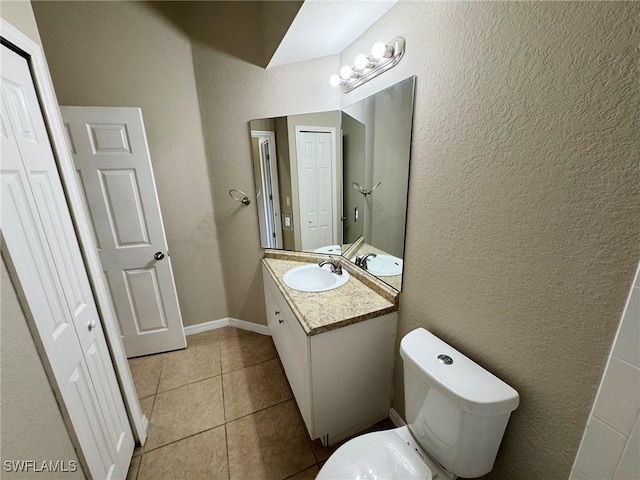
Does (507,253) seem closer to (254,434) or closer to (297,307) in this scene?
(297,307)

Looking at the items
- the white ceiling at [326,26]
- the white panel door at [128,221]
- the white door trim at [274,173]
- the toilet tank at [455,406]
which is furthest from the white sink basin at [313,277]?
the white ceiling at [326,26]

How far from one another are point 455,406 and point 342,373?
583 millimetres

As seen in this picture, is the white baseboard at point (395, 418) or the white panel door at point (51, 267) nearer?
the white panel door at point (51, 267)

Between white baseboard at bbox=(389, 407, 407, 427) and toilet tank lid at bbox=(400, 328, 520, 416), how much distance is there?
2.39 ft

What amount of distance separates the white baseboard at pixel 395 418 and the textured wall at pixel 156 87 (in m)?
1.76

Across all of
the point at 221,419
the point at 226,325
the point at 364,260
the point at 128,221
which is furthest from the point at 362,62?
the point at 226,325

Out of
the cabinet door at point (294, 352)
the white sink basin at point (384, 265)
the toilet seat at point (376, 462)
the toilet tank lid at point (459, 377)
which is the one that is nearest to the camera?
the toilet tank lid at point (459, 377)

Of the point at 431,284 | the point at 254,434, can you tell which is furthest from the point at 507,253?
the point at 254,434

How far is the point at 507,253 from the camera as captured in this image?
81 cm

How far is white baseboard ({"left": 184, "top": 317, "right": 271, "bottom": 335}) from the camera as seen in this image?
94.6 inches

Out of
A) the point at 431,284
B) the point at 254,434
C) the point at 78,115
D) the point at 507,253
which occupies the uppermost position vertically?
the point at 78,115

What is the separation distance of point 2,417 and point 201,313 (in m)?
1.78

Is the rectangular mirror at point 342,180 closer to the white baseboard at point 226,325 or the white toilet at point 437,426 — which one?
the white toilet at point 437,426

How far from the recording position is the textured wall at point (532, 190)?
0.58 m
